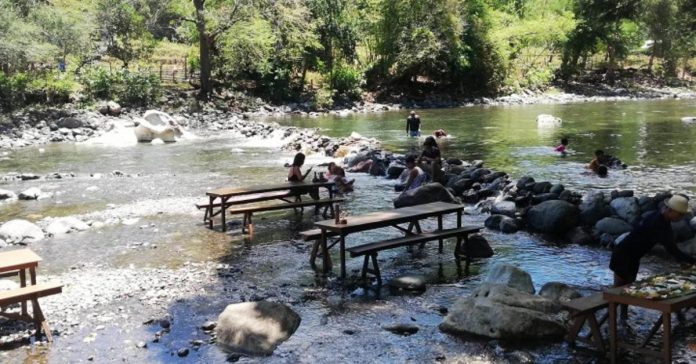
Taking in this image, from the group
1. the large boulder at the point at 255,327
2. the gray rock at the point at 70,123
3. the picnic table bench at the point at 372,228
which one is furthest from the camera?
the gray rock at the point at 70,123

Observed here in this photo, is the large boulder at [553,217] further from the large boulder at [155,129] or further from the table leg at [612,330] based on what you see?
the large boulder at [155,129]

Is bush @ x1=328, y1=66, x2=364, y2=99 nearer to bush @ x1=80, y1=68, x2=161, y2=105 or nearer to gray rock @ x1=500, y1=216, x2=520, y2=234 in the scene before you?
bush @ x1=80, y1=68, x2=161, y2=105

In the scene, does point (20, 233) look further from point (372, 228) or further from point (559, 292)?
point (559, 292)

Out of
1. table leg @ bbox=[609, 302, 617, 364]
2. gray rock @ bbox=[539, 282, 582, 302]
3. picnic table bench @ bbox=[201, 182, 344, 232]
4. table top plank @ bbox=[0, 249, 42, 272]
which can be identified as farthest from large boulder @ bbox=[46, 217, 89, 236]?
table leg @ bbox=[609, 302, 617, 364]

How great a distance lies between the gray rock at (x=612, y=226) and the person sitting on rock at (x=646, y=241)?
396cm

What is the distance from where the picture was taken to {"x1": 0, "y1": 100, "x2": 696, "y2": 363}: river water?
6.76 meters

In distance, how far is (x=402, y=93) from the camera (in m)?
52.8

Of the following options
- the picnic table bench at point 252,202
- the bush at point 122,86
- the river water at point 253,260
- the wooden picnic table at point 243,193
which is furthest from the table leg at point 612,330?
the bush at point 122,86

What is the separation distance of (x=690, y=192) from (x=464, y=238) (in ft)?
27.8

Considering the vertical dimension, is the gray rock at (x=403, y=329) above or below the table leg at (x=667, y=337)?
below

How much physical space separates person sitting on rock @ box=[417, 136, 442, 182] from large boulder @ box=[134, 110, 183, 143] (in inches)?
661

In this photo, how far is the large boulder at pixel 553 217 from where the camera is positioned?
11430 millimetres

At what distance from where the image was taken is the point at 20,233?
11.8 meters

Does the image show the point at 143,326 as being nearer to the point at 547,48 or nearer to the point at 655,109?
the point at 655,109
